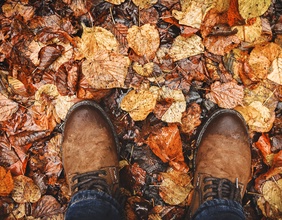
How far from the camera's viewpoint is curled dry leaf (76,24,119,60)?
1.35 metres

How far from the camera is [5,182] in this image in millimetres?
1396

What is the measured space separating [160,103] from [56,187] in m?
0.67

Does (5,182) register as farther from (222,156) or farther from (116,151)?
(222,156)

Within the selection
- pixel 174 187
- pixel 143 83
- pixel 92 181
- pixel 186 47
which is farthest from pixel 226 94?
pixel 92 181

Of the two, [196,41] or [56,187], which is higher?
[196,41]

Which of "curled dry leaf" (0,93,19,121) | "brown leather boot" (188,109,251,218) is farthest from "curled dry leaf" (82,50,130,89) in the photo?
"brown leather boot" (188,109,251,218)

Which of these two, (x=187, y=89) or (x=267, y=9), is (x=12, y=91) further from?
(x=267, y=9)

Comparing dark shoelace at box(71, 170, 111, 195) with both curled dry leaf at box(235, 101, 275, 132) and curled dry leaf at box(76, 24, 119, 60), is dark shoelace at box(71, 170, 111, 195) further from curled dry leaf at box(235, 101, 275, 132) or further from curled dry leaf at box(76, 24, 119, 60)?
curled dry leaf at box(235, 101, 275, 132)

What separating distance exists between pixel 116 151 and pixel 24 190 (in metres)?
0.49

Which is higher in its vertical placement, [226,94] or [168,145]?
[226,94]

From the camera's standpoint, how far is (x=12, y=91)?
1409 mm

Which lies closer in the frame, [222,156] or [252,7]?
[252,7]

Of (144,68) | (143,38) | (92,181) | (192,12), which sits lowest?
(92,181)

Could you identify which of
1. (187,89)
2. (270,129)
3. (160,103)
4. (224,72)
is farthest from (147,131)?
(270,129)
